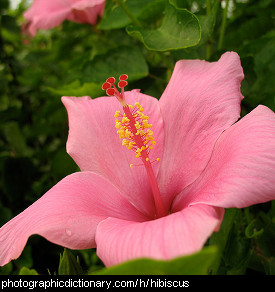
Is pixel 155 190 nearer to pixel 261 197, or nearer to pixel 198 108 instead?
pixel 198 108

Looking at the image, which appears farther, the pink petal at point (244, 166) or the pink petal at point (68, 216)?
the pink petal at point (68, 216)

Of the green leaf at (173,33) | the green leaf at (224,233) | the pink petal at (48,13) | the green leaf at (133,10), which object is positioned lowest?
the green leaf at (224,233)

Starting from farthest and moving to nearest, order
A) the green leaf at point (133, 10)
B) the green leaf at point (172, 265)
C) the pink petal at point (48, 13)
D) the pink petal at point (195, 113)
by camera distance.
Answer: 1. the pink petal at point (48, 13)
2. the green leaf at point (133, 10)
3. the pink petal at point (195, 113)
4. the green leaf at point (172, 265)

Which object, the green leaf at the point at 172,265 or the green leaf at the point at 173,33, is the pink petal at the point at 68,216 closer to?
the green leaf at the point at 172,265

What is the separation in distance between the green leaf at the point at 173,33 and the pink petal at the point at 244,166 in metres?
0.32

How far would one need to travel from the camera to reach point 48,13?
6.72ft

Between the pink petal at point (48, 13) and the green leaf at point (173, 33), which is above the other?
the pink petal at point (48, 13)

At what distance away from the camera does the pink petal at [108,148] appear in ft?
3.88

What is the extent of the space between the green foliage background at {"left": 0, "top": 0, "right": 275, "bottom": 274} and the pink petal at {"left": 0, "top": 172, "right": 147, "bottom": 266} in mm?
112

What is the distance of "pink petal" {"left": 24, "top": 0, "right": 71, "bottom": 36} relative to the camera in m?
1.96

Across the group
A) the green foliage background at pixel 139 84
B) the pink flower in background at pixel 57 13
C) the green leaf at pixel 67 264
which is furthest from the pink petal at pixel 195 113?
the pink flower in background at pixel 57 13
